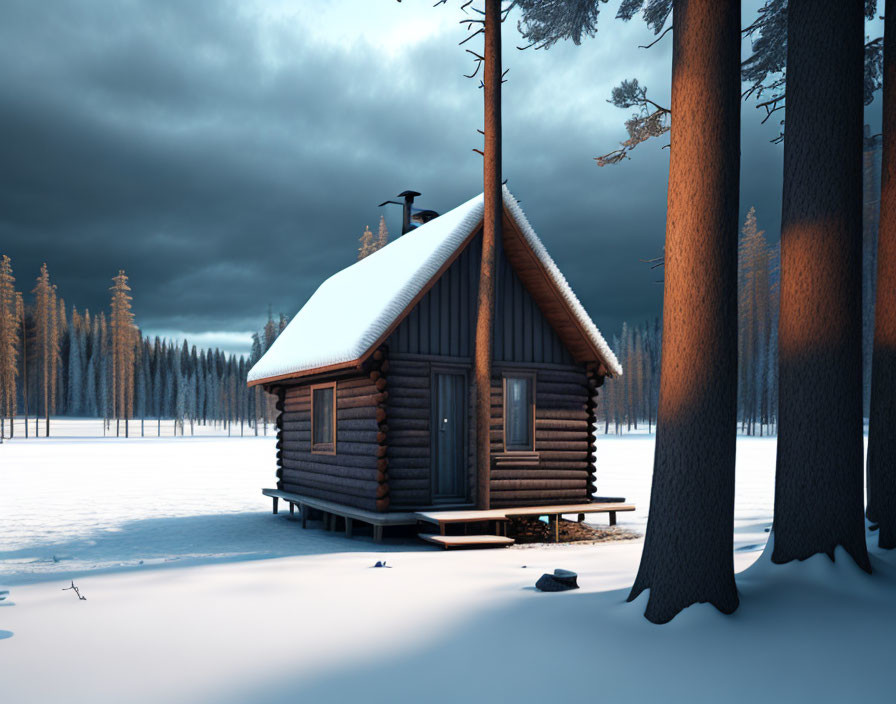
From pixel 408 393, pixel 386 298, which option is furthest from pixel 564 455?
pixel 386 298

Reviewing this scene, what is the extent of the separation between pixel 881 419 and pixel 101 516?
15.9m

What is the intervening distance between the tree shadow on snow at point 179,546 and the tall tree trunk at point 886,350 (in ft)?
24.7

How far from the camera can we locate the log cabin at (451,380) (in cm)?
1390

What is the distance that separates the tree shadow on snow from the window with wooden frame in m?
1.82

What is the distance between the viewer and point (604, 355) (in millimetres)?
15523

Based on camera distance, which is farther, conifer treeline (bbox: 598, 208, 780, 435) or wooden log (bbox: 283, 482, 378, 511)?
conifer treeline (bbox: 598, 208, 780, 435)

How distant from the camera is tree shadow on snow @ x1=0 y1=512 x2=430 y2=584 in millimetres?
10609

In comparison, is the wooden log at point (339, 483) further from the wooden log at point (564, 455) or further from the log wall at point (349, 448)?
the wooden log at point (564, 455)

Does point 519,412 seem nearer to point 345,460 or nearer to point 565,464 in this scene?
point 565,464

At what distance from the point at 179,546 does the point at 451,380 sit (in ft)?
19.5

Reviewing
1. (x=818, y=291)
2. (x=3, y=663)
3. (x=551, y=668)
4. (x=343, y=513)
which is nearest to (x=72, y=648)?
(x=3, y=663)

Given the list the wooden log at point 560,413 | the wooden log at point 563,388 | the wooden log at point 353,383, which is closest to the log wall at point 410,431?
the wooden log at point 353,383

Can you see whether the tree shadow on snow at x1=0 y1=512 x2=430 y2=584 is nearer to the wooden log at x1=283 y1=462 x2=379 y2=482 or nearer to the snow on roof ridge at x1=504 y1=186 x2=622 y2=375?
the wooden log at x1=283 y1=462 x2=379 y2=482

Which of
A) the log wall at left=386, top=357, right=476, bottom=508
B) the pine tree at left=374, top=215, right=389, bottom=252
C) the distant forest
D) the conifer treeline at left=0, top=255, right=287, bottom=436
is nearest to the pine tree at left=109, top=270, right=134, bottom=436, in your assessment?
the conifer treeline at left=0, top=255, right=287, bottom=436
